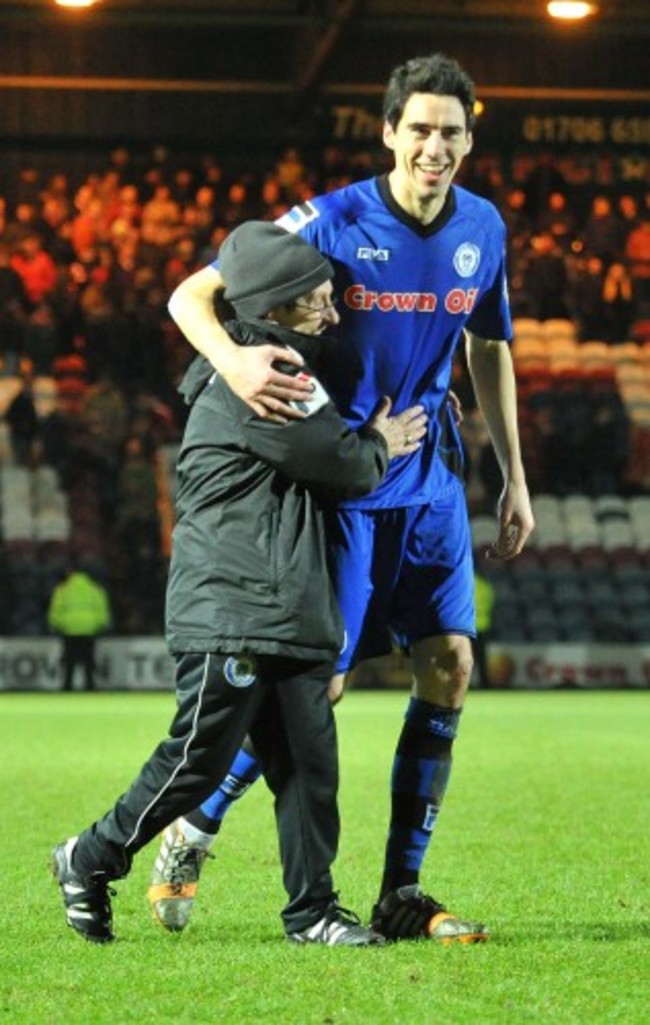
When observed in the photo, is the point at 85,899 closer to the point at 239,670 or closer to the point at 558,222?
the point at 239,670

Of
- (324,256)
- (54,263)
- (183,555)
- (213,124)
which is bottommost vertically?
(183,555)

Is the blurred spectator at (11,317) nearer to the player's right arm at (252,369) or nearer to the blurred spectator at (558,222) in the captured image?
the blurred spectator at (558,222)

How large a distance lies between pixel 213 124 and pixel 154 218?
14.7 feet

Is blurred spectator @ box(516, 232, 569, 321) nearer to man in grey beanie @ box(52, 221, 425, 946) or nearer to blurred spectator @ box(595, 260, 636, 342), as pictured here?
blurred spectator @ box(595, 260, 636, 342)

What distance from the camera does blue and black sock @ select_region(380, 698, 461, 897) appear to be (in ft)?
20.8

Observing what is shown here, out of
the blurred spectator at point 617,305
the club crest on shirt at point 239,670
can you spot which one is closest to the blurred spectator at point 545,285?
the blurred spectator at point 617,305

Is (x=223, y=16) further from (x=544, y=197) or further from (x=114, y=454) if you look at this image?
(x=114, y=454)

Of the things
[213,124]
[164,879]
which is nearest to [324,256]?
[164,879]

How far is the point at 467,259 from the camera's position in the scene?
6242 millimetres

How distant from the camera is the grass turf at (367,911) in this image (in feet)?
16.3

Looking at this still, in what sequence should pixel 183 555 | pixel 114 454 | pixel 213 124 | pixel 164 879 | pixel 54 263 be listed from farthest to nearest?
pixel 213 124
pixel 54 263
pixel 114 454
pixel 164 879
pixel 183 555

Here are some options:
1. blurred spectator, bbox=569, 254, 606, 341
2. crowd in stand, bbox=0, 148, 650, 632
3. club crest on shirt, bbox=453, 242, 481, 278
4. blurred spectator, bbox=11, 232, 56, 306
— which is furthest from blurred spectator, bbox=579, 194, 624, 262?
club crest on shirt, bbox=453, 242, 481, 278

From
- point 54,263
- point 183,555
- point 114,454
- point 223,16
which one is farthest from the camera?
point 223,16

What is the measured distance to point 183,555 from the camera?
5.82 metres
